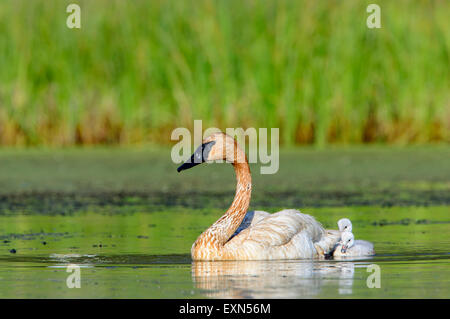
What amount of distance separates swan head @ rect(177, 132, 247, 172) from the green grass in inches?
292

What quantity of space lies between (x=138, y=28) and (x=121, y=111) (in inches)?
50.3

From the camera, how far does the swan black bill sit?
25.9 feet

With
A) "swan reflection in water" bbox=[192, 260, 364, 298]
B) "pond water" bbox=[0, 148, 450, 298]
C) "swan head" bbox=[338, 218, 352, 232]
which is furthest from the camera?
"swan head" bbox=[338, 218, 352, 232]

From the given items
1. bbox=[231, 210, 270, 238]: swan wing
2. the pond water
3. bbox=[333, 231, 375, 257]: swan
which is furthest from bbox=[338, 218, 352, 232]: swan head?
bbox=[231, 210, 270, 238]: swan wing

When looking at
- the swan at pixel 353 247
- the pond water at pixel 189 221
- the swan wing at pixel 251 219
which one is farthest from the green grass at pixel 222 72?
the swan at pixel 353 247

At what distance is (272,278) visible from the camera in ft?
22.3

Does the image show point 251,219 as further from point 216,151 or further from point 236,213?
point 216,151

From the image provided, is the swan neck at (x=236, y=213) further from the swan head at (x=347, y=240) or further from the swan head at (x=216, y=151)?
the swan head at (x=347, y=240)

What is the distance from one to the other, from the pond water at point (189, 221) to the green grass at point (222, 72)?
0.74 metres

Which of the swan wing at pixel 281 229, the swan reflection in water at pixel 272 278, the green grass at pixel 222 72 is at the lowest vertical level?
the swan reflection in water at pixel 272 278

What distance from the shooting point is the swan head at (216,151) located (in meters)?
7.92

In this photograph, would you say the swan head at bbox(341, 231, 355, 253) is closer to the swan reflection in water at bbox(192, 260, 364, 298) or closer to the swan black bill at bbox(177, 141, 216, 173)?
the swan reflection in water at bbox(192, 260, 364, 298)

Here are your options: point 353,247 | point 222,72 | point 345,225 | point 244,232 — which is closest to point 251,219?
point 244,232
